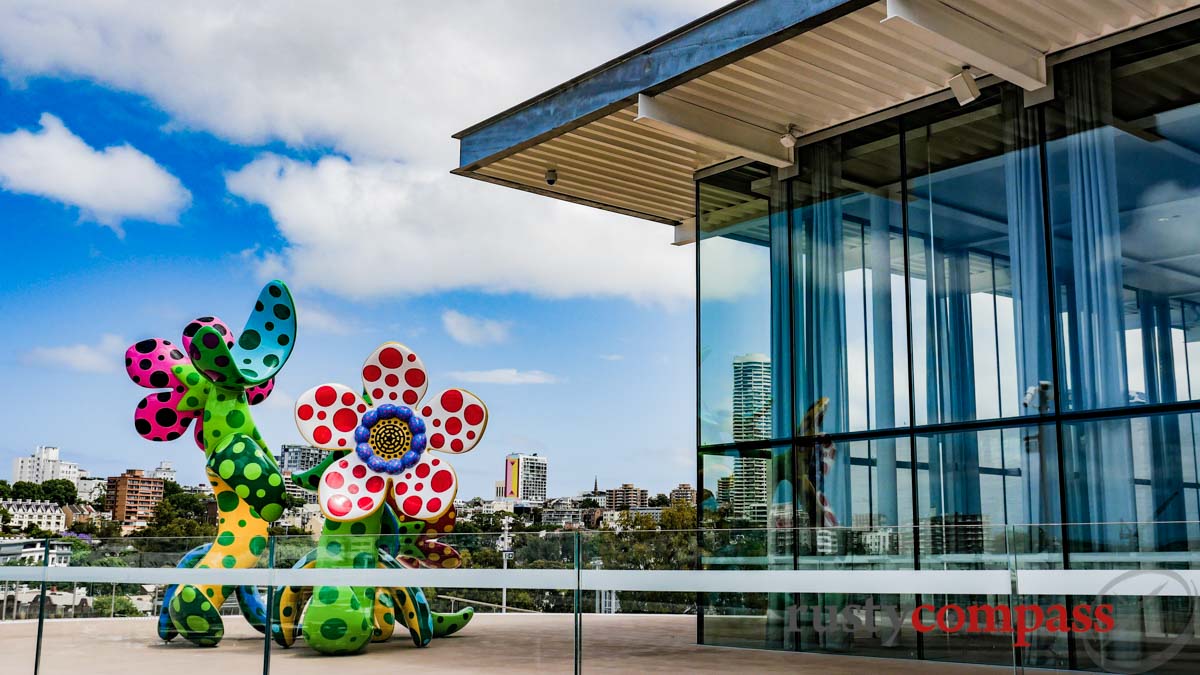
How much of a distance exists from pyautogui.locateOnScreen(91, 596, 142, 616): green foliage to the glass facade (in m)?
5.01

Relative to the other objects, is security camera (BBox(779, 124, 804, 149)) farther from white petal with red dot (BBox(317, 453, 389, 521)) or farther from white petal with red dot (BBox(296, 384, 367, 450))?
white petal with red dot (BBox(317, 453, 389, 521))

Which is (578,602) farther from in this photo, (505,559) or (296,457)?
(296,457)

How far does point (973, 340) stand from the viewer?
9984 millimetres

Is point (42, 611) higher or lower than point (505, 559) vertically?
lower

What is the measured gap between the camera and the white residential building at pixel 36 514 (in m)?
72.0

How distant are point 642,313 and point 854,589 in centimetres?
7481

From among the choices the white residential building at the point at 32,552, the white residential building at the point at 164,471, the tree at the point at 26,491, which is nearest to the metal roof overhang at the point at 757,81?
the white residential building at the point at 32,552

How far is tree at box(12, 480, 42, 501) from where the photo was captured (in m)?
76.7

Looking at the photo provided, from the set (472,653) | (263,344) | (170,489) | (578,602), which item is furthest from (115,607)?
(170,489)

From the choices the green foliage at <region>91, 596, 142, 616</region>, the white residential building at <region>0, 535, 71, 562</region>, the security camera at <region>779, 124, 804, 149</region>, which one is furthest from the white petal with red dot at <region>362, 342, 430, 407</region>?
the security camera at <region>779, 124, 804, 149</region>

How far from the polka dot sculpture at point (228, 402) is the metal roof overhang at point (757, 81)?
114 inches

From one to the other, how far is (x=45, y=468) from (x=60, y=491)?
8.90m

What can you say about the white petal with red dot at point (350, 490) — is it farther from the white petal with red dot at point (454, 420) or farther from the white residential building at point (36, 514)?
the white residential building at point (36, 514)

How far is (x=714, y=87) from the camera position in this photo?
1057 cm
